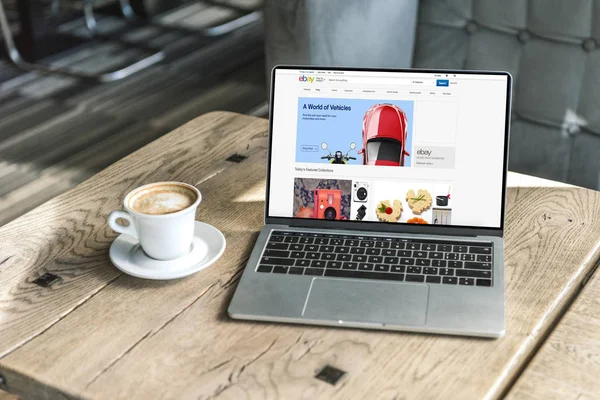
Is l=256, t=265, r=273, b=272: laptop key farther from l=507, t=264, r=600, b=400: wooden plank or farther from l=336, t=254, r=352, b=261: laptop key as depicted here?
l=507, t=264, r=600, b=400: wooden plank

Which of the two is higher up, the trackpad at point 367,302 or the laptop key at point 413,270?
the laptop key at point 413,270

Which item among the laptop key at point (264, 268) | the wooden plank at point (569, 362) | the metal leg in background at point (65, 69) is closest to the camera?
the wooden plank at point (569, 362)

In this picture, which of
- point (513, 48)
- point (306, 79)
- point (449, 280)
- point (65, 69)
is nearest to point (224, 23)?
point (65, 69)

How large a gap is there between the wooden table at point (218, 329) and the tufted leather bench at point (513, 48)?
2.29ft

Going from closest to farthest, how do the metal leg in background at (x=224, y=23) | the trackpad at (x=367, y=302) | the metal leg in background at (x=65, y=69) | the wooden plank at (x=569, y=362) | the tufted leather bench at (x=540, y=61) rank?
1. the wooden plank at (x=569, y=362)
2. the trackpad at (x=367, y=302)
3. the tufted leather bench at (x=540, y=61)
4. the metal leg in background at (x=65, y=69)
5. the metal leg in background at (x=224, y=23)

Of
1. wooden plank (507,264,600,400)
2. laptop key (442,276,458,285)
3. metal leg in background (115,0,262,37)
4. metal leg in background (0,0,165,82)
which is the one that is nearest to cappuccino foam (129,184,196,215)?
laptop key (442,276,458,285)

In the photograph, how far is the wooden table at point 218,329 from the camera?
30.9 inches

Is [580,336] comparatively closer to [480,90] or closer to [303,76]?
[480,90]

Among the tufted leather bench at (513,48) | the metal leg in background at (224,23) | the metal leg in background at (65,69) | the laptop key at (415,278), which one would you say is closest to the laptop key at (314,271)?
the laptop key at (415,278)

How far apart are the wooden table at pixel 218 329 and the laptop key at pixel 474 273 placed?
0.10 feet

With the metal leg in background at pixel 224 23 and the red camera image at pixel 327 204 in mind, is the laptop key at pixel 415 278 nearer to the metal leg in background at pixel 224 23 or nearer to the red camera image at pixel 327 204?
the red camera image at pixel 327 204

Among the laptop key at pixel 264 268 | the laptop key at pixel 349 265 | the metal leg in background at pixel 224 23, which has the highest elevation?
the laptop key at pixel 349 265

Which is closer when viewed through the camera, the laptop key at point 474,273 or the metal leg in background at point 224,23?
the laptop key at point 474,273

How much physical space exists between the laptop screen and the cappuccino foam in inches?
5.1
